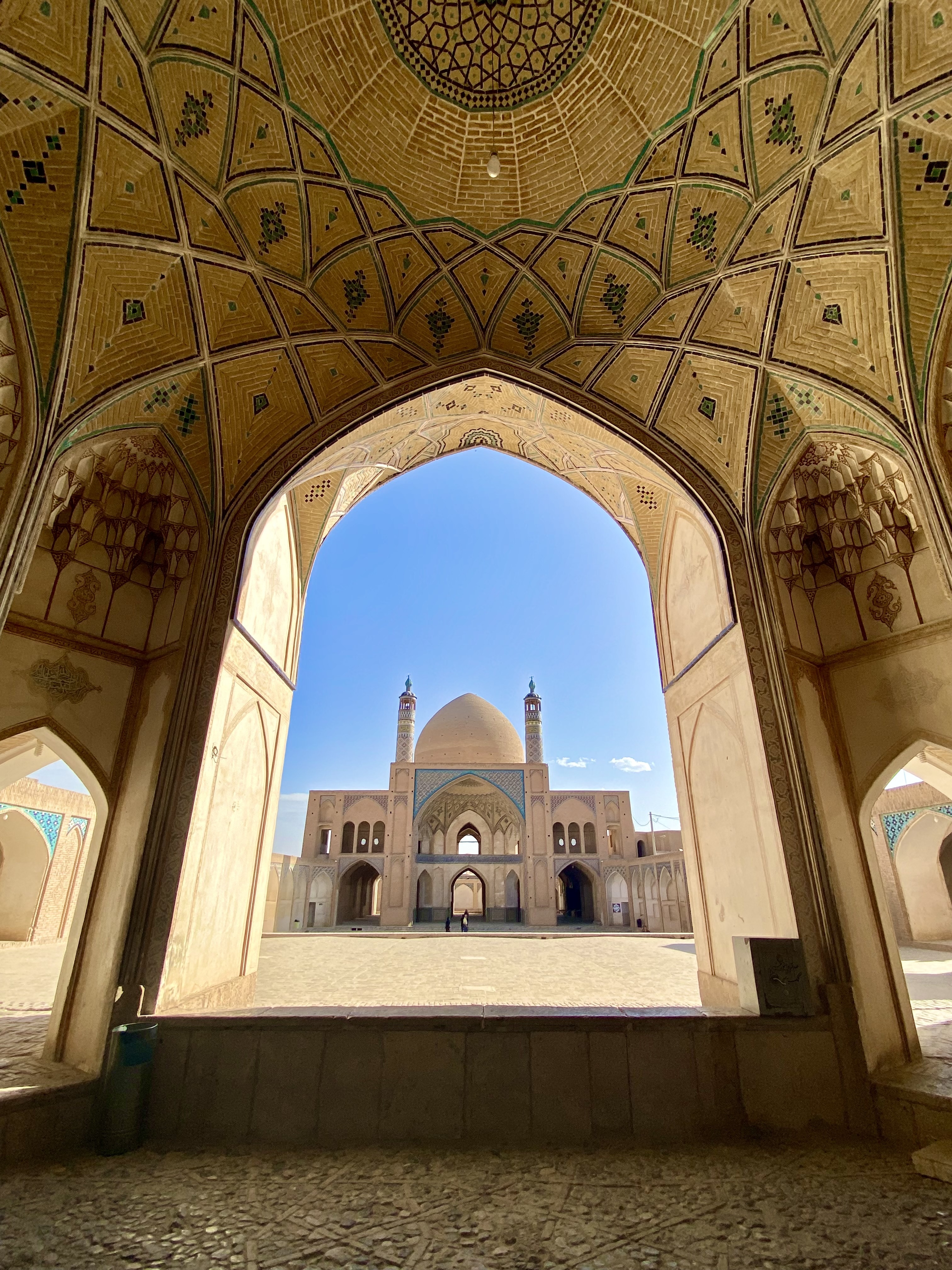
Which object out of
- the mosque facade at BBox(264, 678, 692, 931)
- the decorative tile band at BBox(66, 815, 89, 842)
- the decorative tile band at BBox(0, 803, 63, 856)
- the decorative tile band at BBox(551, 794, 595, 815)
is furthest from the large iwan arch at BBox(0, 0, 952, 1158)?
the decorative tile band at BBox(551, 794, 595, 815)

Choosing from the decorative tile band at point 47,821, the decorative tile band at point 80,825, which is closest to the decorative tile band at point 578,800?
the decorative tile band at point 80,825

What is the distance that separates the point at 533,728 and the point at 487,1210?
83.0 ft

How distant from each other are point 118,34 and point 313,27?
1.26 meters

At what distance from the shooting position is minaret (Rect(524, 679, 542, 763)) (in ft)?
88.6

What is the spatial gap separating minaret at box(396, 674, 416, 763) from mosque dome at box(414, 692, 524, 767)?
1.06 m

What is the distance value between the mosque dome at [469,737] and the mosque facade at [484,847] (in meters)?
0.05

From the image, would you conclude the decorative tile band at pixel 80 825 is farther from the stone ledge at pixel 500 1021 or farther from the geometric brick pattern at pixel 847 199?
the geometric brick pattern at pixel 847 199

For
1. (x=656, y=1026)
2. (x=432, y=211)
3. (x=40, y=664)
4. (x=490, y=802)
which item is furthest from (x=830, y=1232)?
(x=490, y=802)

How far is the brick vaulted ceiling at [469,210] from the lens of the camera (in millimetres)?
3998

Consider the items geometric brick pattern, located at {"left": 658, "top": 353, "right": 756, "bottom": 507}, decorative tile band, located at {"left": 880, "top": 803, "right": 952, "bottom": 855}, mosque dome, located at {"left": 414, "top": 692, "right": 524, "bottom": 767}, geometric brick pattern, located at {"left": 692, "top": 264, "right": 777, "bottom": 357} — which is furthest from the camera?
mosque dome, located at {"left": 414, "top": 692, "right": 524, "bottom": 767}

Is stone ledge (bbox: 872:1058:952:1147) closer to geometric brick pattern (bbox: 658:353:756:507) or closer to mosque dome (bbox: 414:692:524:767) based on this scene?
geometric brick pattern (bbox: 658:353:756:507)

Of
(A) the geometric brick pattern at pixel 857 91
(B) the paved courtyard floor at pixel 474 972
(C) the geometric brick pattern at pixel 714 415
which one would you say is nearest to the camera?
(A) the geometric brick pattern at pixel 857 91

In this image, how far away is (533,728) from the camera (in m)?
27.8

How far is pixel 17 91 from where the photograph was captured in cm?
372
